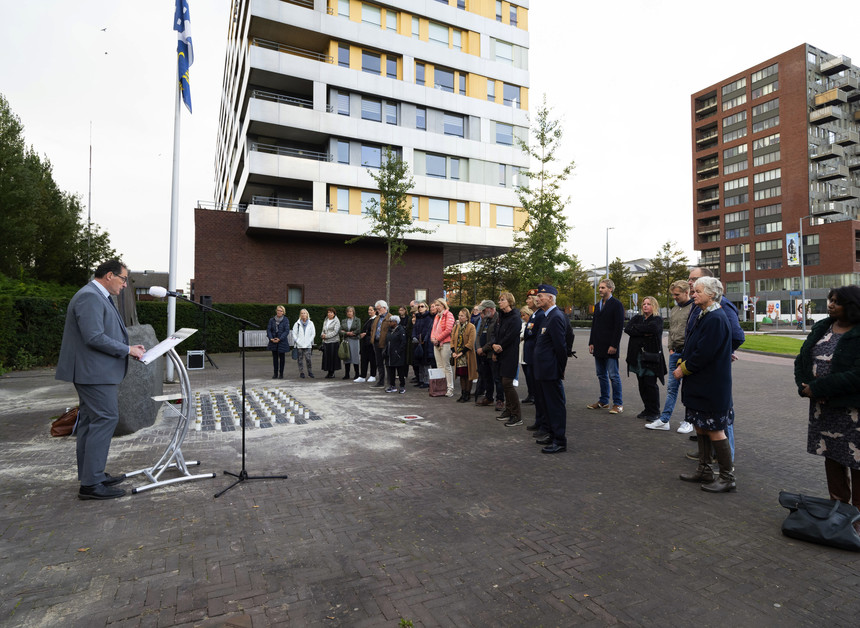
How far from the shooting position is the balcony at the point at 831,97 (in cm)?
6700

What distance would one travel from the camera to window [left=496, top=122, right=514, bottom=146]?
3444cm

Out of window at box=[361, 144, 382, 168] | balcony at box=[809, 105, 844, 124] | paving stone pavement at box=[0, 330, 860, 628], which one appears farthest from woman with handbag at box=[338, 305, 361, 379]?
balcony at box=[809, 105, 844, 124]

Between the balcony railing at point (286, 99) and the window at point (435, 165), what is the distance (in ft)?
22.6

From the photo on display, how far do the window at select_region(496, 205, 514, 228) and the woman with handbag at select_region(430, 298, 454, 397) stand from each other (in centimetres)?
2411

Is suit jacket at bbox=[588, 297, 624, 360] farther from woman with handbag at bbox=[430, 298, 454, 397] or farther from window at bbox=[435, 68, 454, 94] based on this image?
window at bbox=[435, 68, 454, 94]

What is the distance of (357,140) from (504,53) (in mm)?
14144

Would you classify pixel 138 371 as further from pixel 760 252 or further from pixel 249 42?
pixel 760 252

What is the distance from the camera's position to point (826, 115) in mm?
67250

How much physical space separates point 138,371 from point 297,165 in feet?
74.8

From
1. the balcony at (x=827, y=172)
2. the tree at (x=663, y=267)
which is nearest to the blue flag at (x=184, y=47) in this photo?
the tree at (x=663, y=267)

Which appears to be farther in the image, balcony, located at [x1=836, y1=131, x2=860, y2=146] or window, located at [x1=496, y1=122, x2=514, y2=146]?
balcony, located at [x1=836, y1=131, x2=860, y2=146]

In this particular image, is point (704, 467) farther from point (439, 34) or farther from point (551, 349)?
point (439, 34)

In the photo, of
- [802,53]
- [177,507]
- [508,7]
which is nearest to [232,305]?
[177,507]

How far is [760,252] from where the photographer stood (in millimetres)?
73250
